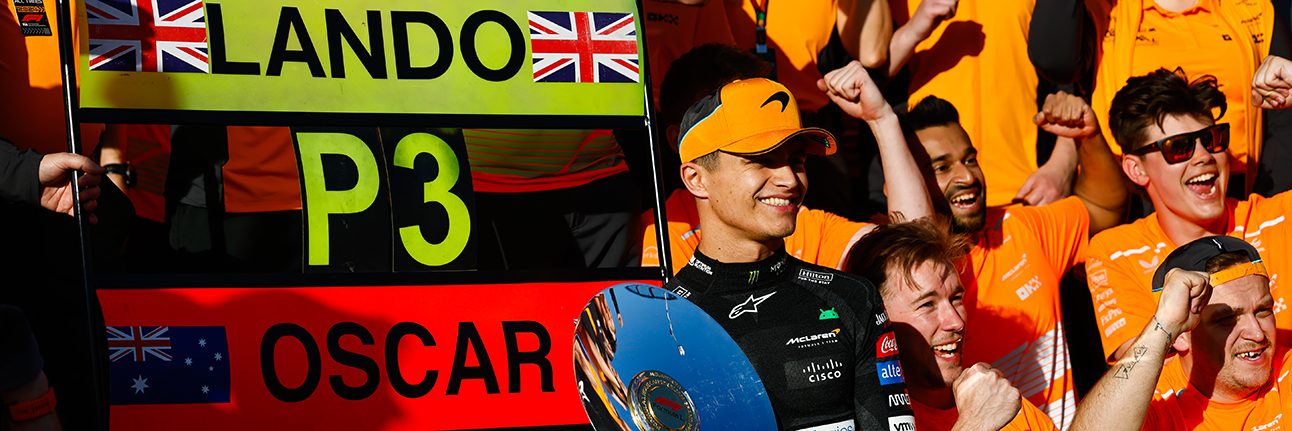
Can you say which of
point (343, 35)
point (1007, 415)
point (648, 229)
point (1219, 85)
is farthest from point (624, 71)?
point (1219, 85)

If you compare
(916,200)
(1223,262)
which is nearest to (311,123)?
(916,200)

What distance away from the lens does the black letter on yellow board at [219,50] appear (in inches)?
111

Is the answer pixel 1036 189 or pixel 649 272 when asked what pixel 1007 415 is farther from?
pixel 1036 189

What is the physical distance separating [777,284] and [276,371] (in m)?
1.40

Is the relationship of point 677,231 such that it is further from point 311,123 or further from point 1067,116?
point 1067,116

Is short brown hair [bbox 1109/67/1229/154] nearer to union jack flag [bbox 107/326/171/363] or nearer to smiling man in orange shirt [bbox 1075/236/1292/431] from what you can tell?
smiling man in orange shirt [bbox 1075/236/1292/431]

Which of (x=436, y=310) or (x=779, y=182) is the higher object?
(x=779, y=182)

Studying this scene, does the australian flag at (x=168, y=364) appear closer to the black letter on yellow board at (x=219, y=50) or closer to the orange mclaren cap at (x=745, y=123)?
the black letter on yellow board at (x=219, y=50)

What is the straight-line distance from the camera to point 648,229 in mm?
3482

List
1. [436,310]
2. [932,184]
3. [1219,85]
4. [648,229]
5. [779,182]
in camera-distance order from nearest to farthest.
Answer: [779,182]
[436,310]
[648,229]
[932,184]
[1219,85]

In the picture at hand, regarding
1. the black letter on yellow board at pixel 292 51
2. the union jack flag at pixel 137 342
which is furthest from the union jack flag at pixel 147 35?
the union jack flag at pixel 137 342

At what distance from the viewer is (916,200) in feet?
12.0

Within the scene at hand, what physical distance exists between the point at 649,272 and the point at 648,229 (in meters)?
0.44

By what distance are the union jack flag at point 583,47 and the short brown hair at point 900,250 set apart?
91cm
